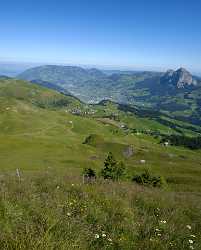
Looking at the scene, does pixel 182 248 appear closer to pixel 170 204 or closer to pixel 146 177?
pixel 170 204

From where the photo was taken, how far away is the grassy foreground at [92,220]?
6.24m

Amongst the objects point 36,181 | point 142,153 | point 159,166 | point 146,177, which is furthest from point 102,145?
point 36,181

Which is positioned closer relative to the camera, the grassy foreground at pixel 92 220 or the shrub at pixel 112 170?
the grassy foreground at pixel 92 220

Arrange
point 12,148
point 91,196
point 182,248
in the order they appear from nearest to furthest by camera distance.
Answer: point 182,248 → point 91,196 → point 12,148

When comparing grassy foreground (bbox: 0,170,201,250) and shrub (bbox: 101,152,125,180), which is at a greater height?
grassy foreground (bbox: 0,170,201,250)

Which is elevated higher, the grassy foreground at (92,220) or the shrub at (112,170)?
the grassy foreground at (92,220)

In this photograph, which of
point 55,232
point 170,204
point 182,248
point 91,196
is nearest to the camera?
point 55,232

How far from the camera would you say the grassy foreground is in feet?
20.5

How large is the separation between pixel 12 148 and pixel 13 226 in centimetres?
10836

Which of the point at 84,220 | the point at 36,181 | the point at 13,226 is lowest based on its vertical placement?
the point at 36,181

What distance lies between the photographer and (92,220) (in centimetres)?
886

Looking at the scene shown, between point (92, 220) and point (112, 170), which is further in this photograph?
point (112, 170)

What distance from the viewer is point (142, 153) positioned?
154 m

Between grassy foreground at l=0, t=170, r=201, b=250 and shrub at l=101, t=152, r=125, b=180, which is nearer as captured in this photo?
grassy foreground at l=0, t=170, r=201, b=250
